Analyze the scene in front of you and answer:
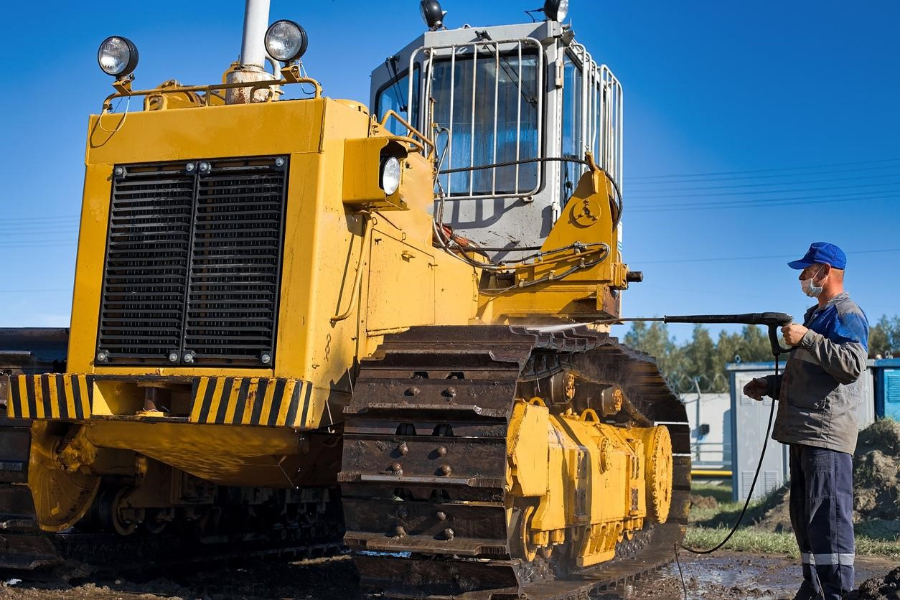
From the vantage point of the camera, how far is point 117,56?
6211 mm

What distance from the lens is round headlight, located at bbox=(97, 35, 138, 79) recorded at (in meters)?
6.17

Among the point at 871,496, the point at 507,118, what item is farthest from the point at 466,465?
the point at 871,496

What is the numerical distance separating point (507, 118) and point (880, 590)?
4.87 metres

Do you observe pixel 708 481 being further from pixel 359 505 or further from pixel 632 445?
pixel 359 505

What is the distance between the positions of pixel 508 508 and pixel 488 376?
2.43ft

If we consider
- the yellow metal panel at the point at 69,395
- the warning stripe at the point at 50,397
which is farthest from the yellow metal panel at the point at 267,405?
the yellow metal panel at the point at 69,395

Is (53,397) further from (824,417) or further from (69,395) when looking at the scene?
(824,417)

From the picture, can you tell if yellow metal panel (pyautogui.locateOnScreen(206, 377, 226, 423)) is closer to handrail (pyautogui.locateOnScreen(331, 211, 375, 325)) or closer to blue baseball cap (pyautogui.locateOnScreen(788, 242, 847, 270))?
handrail (pyautogui.locateOnScreen(331, 211, 375, 325))

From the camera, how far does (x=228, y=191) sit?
5.70 meters

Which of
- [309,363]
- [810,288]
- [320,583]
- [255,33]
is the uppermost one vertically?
[255,33]

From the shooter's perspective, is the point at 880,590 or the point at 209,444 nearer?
the point at 880,590

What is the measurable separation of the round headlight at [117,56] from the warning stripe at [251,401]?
2.05 m

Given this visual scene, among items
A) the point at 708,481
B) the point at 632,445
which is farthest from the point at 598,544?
the point at 708,481

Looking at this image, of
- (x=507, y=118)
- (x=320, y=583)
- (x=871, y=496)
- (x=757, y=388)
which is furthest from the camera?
(x=871, y=496)
